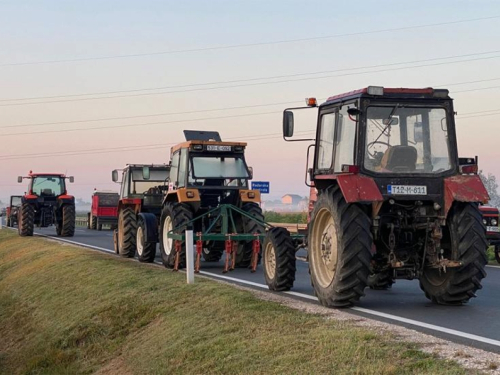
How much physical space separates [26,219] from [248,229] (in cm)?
1887

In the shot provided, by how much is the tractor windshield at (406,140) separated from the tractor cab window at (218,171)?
27.2 ft

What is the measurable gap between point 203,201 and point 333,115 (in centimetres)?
796

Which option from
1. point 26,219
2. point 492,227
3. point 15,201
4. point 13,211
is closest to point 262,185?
point 26,219

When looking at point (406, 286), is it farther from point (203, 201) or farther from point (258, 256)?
point (203, 201)

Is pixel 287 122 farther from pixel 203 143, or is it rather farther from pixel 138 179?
pixel 138 179

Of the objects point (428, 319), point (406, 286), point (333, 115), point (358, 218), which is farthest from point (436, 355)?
point (406, 286)

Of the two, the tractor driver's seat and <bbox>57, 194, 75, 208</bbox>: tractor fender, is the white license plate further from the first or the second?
<bbox>57, 194, 75, 208</bbox>: tractor fender

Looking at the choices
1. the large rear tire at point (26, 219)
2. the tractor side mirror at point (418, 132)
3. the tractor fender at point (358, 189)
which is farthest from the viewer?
the large rear tire at point (26, 219)

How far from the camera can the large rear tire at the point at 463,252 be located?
10.9m

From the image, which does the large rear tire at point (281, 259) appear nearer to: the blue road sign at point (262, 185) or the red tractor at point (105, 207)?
the blue road sign at point (262, 185)

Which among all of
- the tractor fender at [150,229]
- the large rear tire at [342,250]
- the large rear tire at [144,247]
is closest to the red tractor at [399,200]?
the large rear tire at [342,250]

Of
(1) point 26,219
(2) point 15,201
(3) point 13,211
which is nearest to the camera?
(1) point 26,219

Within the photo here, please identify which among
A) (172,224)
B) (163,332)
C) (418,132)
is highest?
(418,132)

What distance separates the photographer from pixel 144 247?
787 inches
